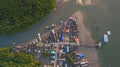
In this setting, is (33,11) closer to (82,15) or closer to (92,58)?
(82,15)

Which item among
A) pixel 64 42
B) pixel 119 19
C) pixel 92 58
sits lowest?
pixel 92 58

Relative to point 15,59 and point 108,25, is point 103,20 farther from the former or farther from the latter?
point 15,59

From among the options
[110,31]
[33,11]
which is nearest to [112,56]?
[110,31]

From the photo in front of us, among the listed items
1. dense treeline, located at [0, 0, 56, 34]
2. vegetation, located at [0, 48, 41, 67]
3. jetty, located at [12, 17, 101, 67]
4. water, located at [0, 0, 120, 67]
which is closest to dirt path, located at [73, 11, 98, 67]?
jetty, located at [12, 17, 101, 67]

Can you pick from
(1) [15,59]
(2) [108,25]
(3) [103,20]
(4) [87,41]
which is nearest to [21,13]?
(1) [15,59]

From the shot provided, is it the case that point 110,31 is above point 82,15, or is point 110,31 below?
below
